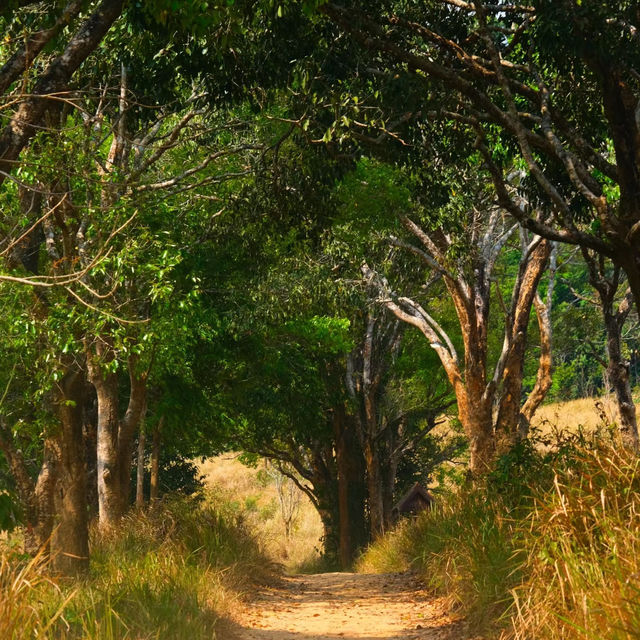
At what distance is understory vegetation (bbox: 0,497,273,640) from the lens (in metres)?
5.95

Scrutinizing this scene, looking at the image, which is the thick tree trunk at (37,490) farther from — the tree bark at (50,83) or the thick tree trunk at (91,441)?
the tree bark at (50,83)

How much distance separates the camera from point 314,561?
31.9 meters

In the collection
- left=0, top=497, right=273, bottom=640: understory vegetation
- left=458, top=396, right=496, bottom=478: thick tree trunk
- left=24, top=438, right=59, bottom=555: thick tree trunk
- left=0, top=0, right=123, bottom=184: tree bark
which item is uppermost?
left=0, top=0, right=123, bottom=184: tree bark

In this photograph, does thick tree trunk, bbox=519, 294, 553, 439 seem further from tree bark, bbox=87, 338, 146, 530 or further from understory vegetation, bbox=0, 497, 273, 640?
tree bark, bbox=87, 338, 146, 530

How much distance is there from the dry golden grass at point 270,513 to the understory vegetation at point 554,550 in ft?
19.8

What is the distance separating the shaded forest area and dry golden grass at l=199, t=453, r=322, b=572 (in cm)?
347

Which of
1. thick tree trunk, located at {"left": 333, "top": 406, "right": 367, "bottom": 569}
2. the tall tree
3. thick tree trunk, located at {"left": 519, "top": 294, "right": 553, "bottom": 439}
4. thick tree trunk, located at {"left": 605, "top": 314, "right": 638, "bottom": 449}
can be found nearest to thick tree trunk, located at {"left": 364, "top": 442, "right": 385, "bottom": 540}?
thick tree trunk, located at {"left": 333, "top": 406, "right": 367, "bottom": 569}

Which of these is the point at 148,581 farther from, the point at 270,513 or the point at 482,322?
the point at 270,513

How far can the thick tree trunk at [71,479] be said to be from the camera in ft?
40.2

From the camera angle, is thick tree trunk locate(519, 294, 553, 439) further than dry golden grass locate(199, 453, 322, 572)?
No

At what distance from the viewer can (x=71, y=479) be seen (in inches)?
504

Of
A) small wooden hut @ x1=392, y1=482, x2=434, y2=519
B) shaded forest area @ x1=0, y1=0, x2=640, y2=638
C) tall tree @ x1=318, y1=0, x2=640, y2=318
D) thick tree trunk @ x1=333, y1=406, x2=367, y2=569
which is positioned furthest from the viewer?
thick tree trunk @ x1=333, y1=406, x2=367, y2=569

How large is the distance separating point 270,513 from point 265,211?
33.0m

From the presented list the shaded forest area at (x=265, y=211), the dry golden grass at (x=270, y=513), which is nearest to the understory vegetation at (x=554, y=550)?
the shaded forest area at (x=265, y=211)
